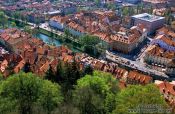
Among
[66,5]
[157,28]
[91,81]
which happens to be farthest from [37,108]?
[66,5]

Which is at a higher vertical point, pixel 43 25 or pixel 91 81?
pixel 91 81

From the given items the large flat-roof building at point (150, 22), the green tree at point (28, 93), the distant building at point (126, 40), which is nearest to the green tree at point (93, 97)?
the green tree at point (28, 93)

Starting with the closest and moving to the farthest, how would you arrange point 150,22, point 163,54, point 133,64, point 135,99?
point 135,99
point 133,64
point 163,54
point 150,22

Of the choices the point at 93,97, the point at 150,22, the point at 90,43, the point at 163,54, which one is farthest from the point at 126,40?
the point at 93,97

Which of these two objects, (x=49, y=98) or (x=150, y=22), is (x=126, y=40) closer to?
(x=150, y=22)

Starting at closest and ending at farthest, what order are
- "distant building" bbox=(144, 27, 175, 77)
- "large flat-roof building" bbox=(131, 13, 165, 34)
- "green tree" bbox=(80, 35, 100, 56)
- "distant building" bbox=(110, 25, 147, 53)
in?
"distant building" bbox=(144, 27, 175, 77) < "green tree" bbox=(80, 35, 100, 56) < "distant building" bbox=(110, 25, 147, 53) < "large flat-roof building" bbox=(131, 13, 165, 34)

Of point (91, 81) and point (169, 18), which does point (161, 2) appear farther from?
point (91, 81)

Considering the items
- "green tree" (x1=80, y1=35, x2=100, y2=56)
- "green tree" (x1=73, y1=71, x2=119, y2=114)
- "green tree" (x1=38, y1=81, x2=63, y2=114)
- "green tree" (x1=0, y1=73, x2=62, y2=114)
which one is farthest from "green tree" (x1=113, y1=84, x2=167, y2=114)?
"green tree" (x1=80, y1=35, x2=100, y2=56)

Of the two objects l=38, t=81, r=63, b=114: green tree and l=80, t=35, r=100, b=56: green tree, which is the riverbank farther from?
l=38, t=81, r=63, b=114: green tree
